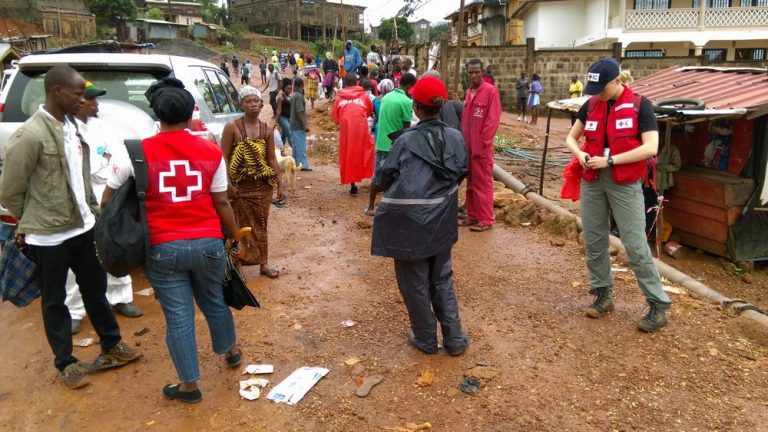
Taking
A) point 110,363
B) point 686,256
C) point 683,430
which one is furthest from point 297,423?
point 686,256

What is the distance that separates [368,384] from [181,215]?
145 centimetres

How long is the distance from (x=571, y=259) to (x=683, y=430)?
2.72 meters

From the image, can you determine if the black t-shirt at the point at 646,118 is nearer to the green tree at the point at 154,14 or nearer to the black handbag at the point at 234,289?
the black handbag at the point at 234,289

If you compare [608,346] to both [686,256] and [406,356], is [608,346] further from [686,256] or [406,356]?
[686,256]

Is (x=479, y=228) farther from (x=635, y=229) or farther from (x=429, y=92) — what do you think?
(x=429, y=92)

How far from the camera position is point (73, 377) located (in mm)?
3246

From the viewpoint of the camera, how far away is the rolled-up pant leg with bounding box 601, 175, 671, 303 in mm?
3699

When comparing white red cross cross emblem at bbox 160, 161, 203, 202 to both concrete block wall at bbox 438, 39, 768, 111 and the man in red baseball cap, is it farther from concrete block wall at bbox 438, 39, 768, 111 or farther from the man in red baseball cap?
concrete block wall at bbox 438, 39, 768, 111

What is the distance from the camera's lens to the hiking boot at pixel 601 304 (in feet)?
13.4

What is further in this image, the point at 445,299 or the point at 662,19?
the point at 662,19

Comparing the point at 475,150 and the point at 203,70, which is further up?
the point at 203,70

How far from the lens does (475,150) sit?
6.21m

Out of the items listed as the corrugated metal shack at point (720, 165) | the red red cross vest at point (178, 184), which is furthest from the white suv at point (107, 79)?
the corrugated metal shack at point (720, 165)

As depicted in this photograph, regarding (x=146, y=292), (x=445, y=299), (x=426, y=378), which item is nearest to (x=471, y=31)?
(x=146, y=292)
